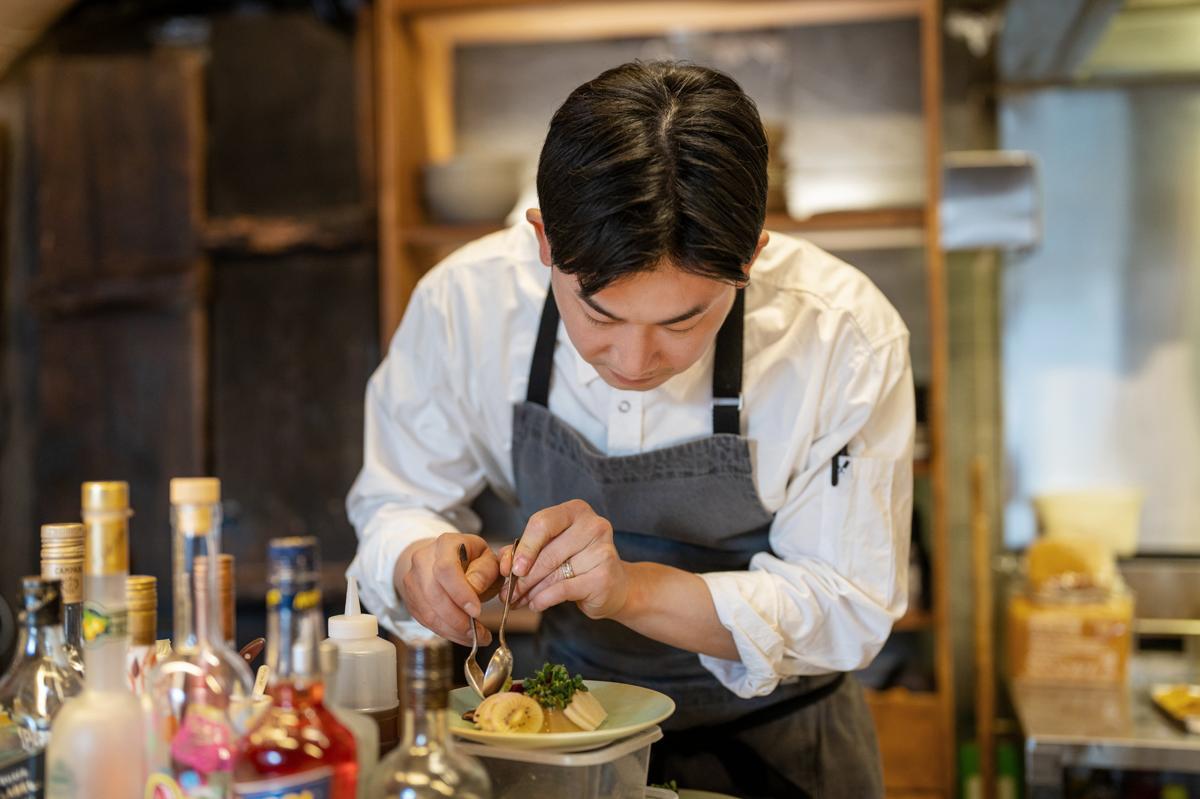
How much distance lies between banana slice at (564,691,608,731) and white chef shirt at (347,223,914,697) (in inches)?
11.9

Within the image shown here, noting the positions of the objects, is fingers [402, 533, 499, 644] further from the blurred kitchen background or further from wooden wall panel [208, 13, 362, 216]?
wooden wall panel [208, 13, 362, 216]

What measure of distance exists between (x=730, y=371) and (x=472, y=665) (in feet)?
1.79

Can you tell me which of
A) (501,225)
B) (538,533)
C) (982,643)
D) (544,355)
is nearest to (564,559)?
(538,533)

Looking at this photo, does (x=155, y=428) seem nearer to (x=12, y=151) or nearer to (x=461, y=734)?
(x=12, y=151)

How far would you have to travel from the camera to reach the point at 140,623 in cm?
96

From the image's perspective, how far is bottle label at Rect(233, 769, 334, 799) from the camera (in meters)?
0.79

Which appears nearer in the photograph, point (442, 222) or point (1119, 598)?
point (1119, 598)

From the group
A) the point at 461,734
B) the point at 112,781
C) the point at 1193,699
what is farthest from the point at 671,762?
the point at 1193,699

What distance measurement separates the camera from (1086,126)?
130 inches

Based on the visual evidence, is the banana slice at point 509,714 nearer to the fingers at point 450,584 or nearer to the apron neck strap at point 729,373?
the fingers at point 450,584

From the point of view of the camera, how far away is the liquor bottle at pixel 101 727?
846mm

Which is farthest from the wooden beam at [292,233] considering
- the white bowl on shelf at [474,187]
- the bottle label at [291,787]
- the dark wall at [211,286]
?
the bottle label at [291,787]

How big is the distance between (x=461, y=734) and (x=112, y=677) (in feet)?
0.97

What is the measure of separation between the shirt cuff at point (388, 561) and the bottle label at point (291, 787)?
68 centimetres
